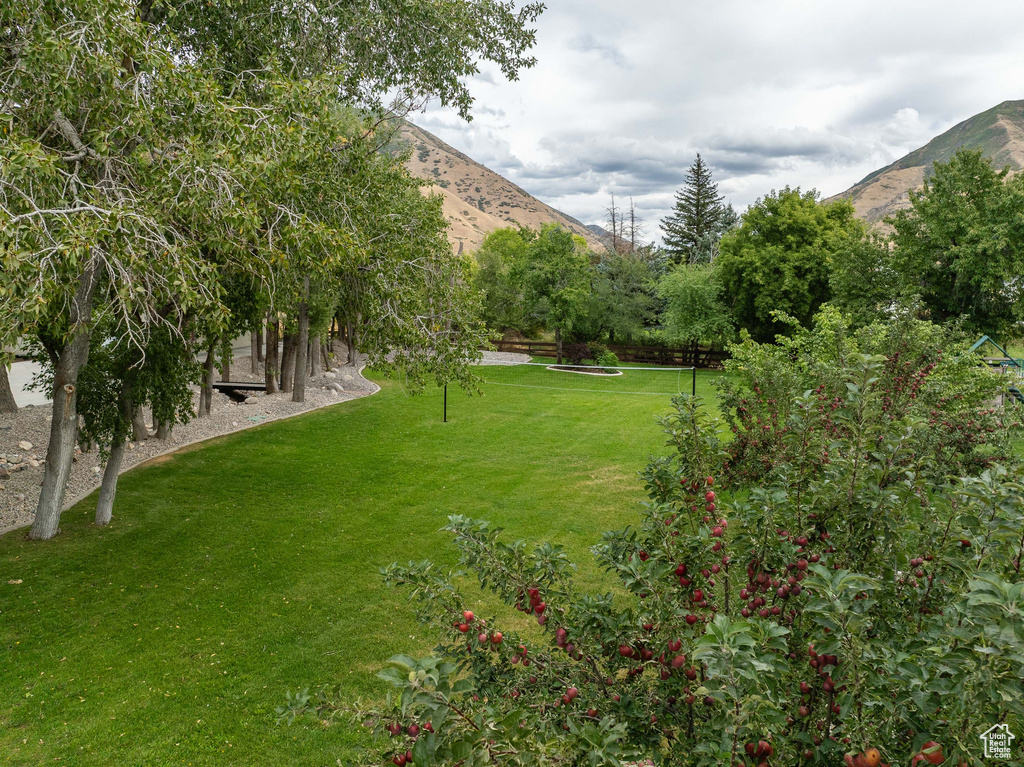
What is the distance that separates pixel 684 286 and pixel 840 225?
8462mm

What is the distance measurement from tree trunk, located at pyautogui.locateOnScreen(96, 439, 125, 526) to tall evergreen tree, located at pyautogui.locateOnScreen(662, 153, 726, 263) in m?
43.1

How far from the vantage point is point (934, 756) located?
1.52 meters

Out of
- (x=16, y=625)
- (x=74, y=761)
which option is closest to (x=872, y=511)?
(x=74, y=761)

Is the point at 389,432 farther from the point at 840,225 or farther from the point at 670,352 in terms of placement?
the point at 840,225

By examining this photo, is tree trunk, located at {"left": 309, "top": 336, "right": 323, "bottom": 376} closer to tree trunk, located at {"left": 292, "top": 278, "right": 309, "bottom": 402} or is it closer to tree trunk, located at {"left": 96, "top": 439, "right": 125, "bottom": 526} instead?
tree trunk, located at {"left": 292, "top": 278, "right": 309, "bottom": 402}

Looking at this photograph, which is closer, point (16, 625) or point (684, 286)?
point (16, 625)

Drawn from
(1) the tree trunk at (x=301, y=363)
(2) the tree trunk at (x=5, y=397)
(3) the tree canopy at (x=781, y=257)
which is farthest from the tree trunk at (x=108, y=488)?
(3) the tree canopy at (x=781, y=257)

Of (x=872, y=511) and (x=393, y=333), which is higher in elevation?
(x=393, y=333)

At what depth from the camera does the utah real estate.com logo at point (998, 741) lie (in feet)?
4.83

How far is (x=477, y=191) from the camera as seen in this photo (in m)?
159

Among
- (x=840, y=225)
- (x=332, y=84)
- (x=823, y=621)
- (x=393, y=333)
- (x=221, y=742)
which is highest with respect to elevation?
(x=840, y=225)

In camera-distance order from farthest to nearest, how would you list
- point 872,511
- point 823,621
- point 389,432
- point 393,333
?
point 389,432 < point 393,333 < point 872,511 < point 823,621

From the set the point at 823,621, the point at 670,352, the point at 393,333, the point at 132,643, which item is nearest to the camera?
the point at 823,621

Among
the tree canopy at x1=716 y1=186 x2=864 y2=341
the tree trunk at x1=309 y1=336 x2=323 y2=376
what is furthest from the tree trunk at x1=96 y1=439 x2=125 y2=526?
the tree canopy at x1=716 y1=186 x2=864 y2=341
